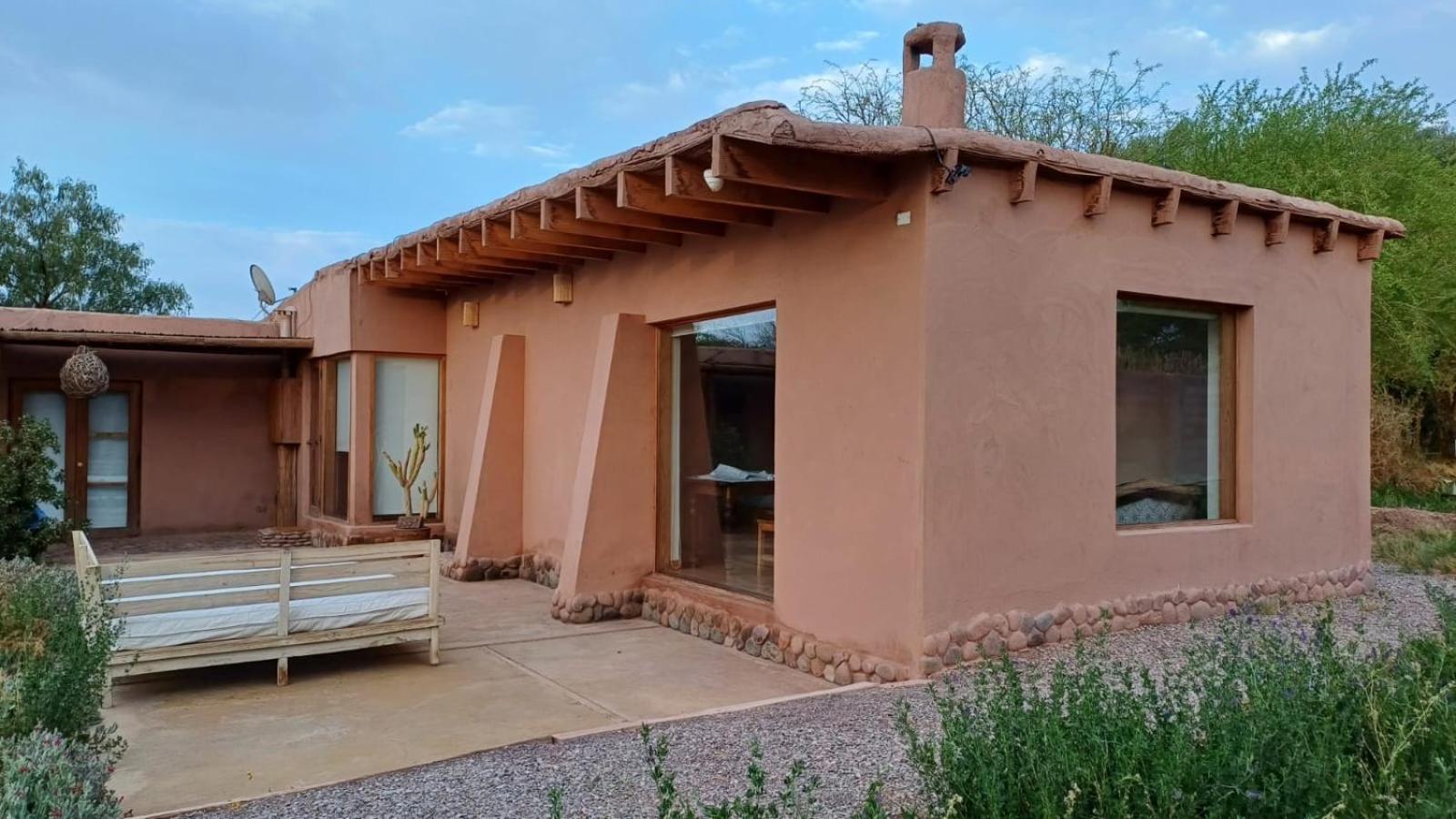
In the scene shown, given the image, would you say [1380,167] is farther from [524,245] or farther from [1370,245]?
[524,245]

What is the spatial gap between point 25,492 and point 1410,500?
1634 centimetres

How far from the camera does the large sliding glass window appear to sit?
7152mm

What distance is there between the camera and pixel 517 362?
10.2 metres

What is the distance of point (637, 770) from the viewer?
4.10m

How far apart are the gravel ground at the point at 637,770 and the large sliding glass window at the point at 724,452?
82.8 inches

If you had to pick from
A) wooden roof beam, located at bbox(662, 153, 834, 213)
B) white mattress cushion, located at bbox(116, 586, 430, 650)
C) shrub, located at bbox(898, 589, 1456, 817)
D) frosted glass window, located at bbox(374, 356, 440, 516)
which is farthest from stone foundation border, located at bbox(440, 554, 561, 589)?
shrub, located at bbox(898, 589, 1456, 817)

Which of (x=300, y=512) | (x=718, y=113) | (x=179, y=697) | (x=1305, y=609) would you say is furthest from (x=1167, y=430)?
(x=300, y=512)

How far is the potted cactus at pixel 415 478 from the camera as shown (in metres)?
11.5

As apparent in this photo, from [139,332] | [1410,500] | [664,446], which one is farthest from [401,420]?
[1410,500]

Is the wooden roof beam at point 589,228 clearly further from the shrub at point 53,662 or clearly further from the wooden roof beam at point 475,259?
the shrub at point 53,662

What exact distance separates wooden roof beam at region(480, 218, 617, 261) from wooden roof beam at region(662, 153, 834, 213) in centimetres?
233

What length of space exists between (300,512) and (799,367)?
9004mm

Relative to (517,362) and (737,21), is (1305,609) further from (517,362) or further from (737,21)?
(737,21)

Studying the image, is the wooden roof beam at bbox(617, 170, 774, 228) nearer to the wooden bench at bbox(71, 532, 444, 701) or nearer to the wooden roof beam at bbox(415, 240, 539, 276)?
→ the wooden bench at bbox(71, 532, 444, 701)
